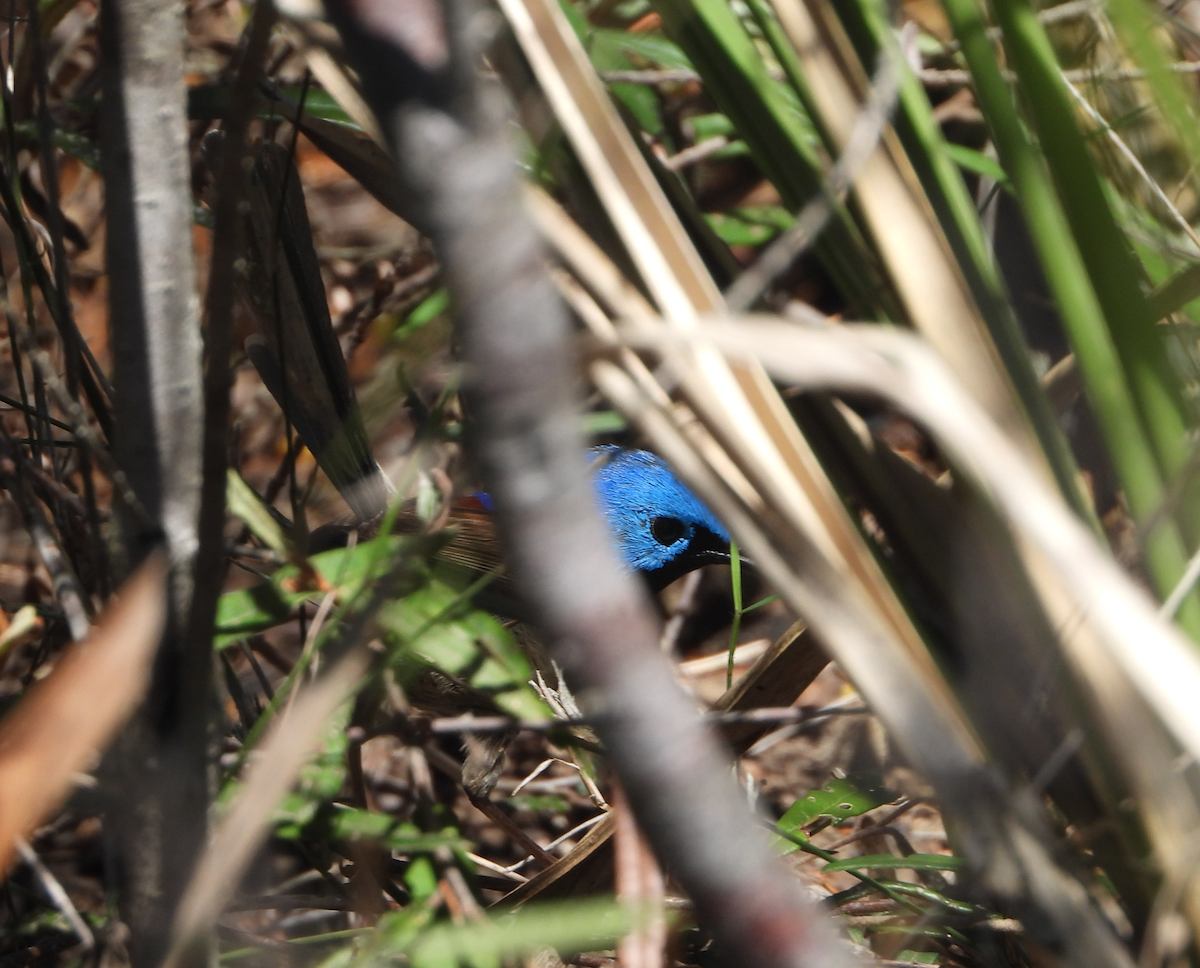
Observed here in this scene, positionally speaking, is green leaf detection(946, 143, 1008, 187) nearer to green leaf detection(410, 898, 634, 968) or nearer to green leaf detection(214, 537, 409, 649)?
green leaf detection(214, 537, 409, 649)

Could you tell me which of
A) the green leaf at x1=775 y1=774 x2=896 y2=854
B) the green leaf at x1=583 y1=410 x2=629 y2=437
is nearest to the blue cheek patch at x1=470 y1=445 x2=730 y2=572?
the green leaf at x1=583 y1=410 x2=629 y2=437

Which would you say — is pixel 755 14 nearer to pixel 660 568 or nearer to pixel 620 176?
pixel 620 176

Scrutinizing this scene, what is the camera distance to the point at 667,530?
4.11 m

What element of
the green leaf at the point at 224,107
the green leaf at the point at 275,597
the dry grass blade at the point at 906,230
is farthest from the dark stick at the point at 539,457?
the green leaf at the point at 224,107

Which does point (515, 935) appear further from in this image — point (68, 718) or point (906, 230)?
point (906, 230)

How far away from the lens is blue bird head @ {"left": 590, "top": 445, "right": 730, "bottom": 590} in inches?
159

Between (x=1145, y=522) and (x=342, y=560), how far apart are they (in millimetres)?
1235

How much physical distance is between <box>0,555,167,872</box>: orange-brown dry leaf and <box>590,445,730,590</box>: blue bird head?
3.14 m

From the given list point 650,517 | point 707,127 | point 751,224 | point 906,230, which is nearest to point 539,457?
point 906,230

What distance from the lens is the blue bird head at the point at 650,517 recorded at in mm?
4035

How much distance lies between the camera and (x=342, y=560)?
1757 millimetres

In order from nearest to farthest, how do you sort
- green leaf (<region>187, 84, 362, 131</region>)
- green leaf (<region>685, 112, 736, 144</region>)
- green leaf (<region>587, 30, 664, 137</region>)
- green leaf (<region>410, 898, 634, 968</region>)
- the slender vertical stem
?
1. green leaf (<region>410, 898, 634, 968</region>)
2. the slender vertical stem
3. green leaf (<region>187, 84, 362, 131</region>)
4. green leaf (<region>587, 30, 664, 137</region>)
5. green leaf (<region>685, 112, 736, 144</region>)

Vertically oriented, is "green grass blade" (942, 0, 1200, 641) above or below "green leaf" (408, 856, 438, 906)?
above

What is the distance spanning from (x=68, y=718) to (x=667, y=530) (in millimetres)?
3369
